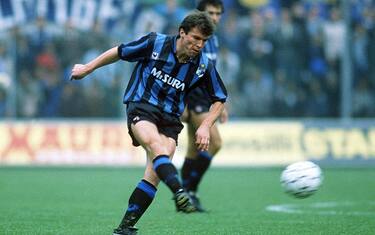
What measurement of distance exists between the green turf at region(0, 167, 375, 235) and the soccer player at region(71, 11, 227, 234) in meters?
0.79

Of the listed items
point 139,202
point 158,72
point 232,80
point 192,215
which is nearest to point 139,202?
point 139,202

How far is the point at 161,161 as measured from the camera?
6.64m

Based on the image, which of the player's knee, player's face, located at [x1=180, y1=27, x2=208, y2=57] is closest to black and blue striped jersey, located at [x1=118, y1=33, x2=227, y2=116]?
player's face, located at [x1=180, y1=27, x2=208, y2=57]

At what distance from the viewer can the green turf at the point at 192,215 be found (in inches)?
309

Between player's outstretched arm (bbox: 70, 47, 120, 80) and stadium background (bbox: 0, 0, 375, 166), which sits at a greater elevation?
player's outstretched arm (bbox: 70, 47, 120, 80)

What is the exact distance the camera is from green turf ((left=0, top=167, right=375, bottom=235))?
7.84 m

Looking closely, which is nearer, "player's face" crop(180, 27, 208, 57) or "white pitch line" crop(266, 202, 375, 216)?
"player's face" crop(180, 27, 208, 57)

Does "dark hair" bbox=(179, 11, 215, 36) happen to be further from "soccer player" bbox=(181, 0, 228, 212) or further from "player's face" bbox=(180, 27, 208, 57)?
"soccer player" bbox=(181, 0, 228, 212)

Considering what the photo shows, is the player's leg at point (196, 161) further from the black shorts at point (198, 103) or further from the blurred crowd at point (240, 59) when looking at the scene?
the blurred crowd at point (240, 59)

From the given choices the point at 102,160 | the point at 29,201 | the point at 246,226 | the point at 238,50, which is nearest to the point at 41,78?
the point at 102,160

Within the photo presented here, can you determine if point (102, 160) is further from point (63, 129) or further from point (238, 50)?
point (238, 50)

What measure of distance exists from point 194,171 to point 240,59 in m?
8.36

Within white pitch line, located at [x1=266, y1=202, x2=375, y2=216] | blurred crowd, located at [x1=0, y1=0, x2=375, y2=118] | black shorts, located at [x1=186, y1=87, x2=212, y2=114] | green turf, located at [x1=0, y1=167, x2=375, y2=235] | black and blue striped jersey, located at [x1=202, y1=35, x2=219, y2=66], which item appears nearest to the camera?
green turf, located at [x1=0, y1=167, x2=375, y2=235]

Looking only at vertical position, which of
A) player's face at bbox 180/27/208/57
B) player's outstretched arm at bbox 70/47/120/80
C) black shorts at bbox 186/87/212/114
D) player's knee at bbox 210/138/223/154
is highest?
player's face at bbox 180/27/208/57
